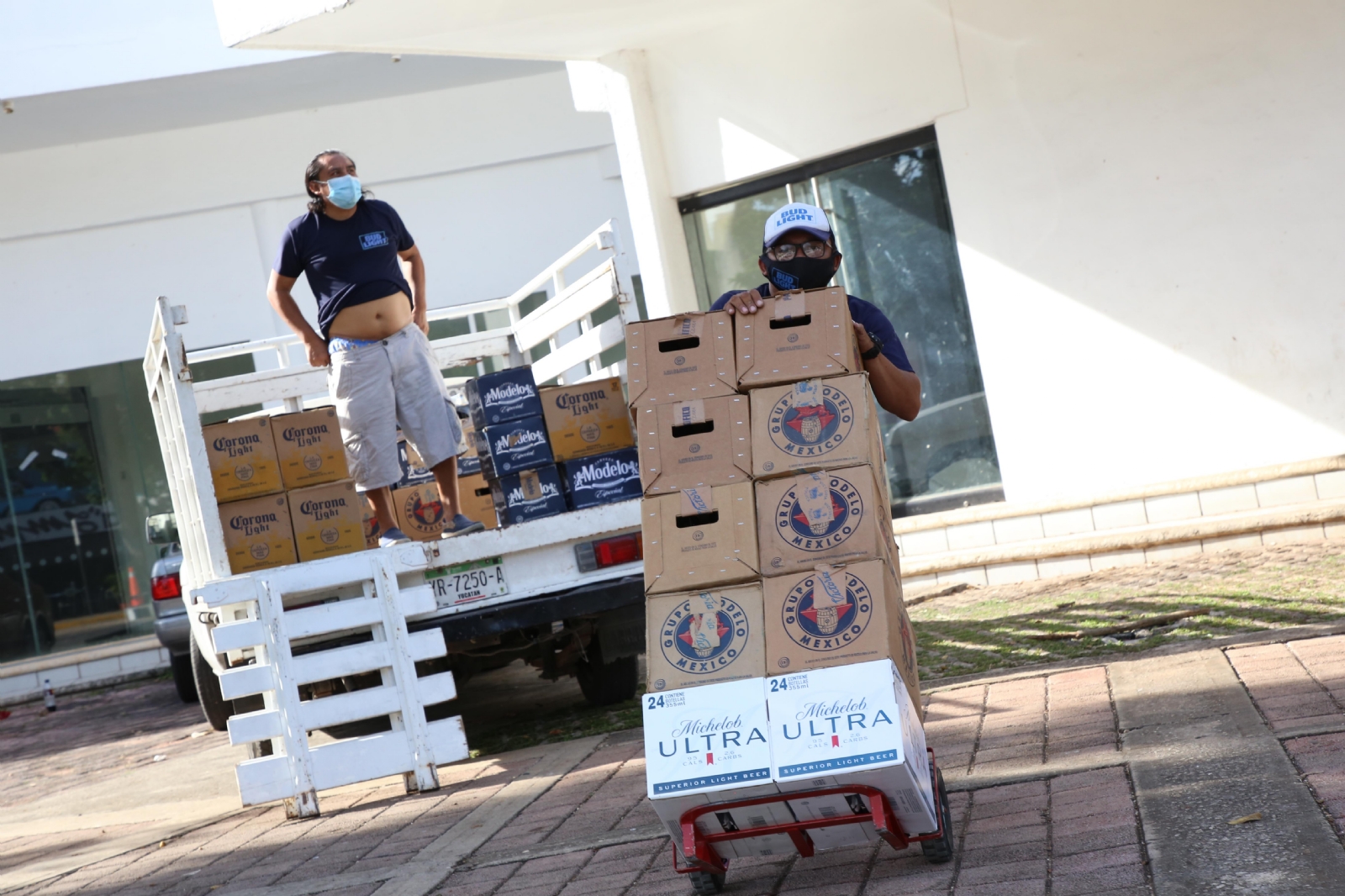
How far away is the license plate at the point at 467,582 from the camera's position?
6188mm

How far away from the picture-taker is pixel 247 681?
18.9ft

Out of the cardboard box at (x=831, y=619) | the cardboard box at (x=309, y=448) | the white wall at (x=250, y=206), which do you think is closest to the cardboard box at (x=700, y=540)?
the cardboard box at (x=831, y=619)

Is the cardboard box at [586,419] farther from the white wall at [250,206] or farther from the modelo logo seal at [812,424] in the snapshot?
the white wall at [250,206]

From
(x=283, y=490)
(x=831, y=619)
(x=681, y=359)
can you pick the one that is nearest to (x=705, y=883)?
(x=831, y=619)

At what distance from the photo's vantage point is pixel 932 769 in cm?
359

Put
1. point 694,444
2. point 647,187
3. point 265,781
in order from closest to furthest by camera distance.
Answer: point 694,444, point 265,781, point 647,187

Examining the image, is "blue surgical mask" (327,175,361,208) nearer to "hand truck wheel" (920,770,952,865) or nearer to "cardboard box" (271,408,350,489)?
"cardboard box" (271,408,350,489)

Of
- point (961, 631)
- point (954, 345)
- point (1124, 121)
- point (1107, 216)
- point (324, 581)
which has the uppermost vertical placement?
point (1124, 121)

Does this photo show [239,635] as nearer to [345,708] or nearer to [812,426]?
[345,708]

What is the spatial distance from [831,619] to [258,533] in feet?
11.9

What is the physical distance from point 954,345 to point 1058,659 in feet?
12.8

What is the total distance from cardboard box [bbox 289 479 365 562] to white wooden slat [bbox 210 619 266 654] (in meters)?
0.55

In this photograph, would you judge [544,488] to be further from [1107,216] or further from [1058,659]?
[1107,216]

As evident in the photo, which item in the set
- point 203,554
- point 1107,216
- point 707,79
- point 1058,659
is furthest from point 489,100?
point 1058,659
